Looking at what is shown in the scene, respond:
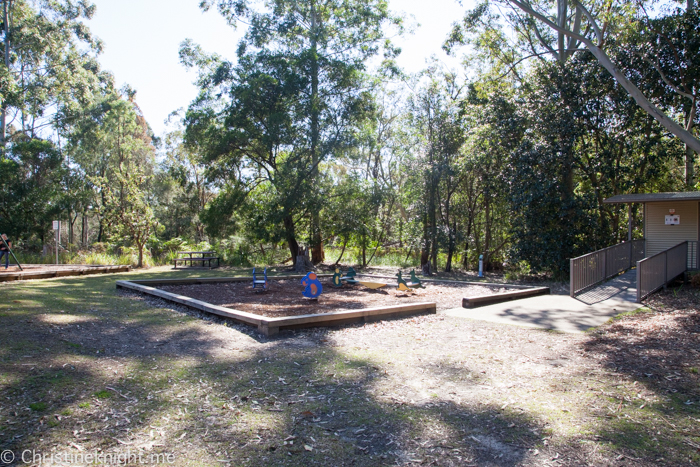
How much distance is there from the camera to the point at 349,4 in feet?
68.8

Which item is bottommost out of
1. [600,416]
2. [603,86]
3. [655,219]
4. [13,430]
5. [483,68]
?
[600,416]

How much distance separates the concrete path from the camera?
7.69m

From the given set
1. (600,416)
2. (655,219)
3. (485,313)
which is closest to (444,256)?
(655,219)

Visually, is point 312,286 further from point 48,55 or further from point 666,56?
point 48,55

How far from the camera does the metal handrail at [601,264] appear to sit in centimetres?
1055

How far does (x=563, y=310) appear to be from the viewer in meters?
8.87

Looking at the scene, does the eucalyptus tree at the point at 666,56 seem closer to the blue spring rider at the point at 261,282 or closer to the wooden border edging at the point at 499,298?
the wooden border edging at the point at 499,298

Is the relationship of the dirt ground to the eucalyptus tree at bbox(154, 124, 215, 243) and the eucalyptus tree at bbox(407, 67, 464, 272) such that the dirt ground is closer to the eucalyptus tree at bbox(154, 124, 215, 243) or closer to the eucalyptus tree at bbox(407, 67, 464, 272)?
the eucalyptus tree at bbox(407, 67, 464, 272)

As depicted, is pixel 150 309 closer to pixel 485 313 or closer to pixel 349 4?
pixel 485 313

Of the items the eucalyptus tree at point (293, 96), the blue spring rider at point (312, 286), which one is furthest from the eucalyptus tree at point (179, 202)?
the blue spring rider at point (312, 286)

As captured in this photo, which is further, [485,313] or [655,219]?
[655,219]

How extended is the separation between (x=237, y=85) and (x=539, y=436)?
18.8 meters

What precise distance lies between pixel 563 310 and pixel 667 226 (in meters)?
6.99

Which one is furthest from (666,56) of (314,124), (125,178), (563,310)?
(125,178)
